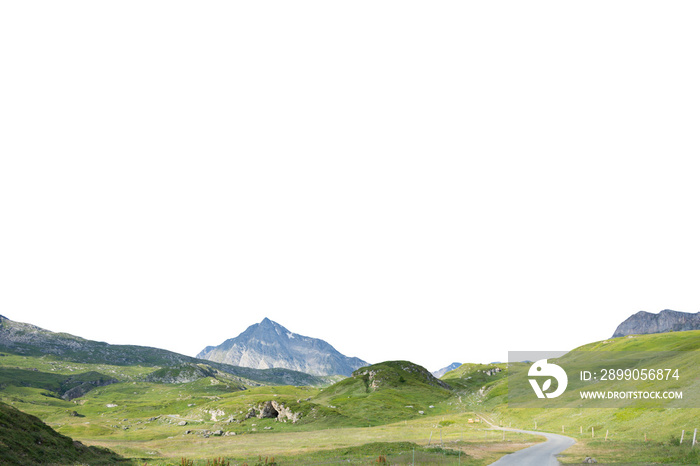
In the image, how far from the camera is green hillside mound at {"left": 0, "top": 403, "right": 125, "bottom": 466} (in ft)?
139

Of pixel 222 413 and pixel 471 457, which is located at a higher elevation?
pixel 471 457

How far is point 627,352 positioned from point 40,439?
8713 inches

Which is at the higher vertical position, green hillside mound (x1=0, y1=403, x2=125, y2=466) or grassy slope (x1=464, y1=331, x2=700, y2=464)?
green hillside mound (x1=0, y1=403, x2=125, y2=466)

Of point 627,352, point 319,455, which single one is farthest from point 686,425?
point 627,352

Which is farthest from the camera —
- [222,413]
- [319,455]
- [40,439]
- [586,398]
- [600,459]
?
[222,413]

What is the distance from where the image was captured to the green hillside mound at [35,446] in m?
42.3

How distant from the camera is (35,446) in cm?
4706

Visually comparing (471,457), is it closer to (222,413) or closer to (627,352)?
(222,413)

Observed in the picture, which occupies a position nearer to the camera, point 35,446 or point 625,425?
point 35,446

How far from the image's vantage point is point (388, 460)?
156 feet

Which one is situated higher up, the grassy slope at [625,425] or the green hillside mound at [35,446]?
the green hillside mound at [35,446]

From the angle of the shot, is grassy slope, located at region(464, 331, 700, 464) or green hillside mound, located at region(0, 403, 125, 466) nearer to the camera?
green hillside mound, located at region(0, 403, 125, 466)

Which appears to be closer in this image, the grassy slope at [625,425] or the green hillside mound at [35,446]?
the green hillside mound at [35,446]

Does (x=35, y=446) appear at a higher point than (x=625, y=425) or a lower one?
higher
